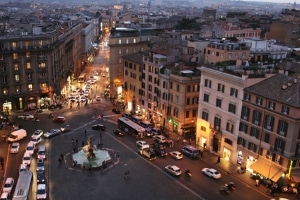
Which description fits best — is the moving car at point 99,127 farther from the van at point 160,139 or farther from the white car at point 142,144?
the van at point 160,139

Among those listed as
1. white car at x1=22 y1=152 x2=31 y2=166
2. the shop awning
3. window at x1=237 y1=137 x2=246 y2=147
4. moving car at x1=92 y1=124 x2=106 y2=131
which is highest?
window at x1=237 y1=137 x2=246 y2=147

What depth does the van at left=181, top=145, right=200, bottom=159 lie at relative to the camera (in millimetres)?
79125

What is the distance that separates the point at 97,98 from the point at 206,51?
4171cm

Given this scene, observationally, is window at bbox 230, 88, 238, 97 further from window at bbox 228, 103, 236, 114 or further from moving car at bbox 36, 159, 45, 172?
moving car at bbox 36, 159, 45, 172

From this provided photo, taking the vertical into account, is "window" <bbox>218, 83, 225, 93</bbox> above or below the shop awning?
above

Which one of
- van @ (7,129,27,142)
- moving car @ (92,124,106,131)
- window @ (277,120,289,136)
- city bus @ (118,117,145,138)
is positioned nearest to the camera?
window @ (277,120,289,136)

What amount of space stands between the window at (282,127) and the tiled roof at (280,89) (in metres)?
3.64

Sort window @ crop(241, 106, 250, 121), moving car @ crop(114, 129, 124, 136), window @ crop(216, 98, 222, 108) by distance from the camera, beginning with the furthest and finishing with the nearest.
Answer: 1. moving car @ crop(114, 129, 124, 136)
2. window @ crop(216, 98, 222, 108)
3. window @ crop(241, 106, 250, 121)

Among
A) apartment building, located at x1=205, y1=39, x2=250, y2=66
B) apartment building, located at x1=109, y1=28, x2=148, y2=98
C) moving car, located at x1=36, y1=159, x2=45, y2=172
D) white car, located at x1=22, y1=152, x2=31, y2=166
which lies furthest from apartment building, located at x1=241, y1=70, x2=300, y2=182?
apartment building, located at x1=109, y1=28, x2=148, y2=98

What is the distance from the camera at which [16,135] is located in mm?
85938

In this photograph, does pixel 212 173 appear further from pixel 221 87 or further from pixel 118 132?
pixel 118 132

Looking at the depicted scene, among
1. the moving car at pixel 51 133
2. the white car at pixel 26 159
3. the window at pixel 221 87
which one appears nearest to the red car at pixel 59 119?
the moving car at pixel 51 133

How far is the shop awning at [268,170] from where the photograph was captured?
66.1m

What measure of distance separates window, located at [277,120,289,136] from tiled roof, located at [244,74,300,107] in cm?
364
